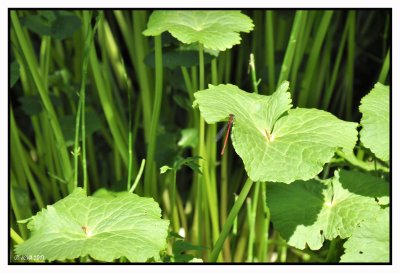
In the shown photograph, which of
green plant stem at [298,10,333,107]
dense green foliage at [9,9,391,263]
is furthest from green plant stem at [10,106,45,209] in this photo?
green plant stem at [298,10,333,107]

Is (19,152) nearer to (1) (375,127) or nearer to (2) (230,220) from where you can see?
(2) (230,220)

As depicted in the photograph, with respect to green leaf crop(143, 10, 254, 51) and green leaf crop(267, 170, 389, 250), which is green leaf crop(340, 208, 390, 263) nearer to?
green leaf crop(267, 170, 389, 250)

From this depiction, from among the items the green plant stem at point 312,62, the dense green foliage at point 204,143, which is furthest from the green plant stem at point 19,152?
the green plant stem at point 312,62

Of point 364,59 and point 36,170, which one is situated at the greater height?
point 364,59

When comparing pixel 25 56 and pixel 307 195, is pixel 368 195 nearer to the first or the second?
pixel 307 195

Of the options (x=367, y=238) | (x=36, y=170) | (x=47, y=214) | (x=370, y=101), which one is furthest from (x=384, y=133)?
(x=36, y=170)

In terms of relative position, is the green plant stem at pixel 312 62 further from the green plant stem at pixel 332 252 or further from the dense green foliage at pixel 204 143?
the green plant stem at pixel 332 252

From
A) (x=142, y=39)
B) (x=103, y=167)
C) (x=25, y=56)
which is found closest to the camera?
(x=25, y=56)
